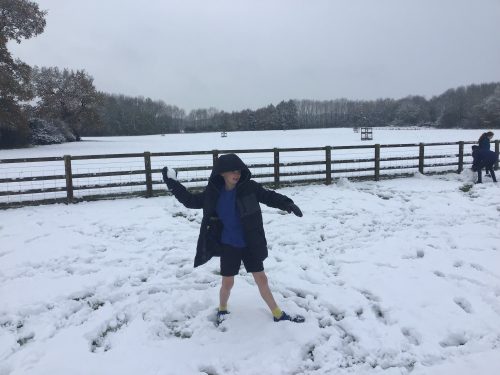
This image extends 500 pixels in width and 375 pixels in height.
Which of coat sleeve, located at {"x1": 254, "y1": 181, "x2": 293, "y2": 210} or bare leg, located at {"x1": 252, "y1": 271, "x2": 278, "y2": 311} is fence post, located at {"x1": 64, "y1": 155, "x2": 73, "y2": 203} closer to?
coat sleeve, located at {"x1": 254, "y1": 181, "x2": 293, "y2": 210}

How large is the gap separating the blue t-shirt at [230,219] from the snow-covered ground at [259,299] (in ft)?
3.32

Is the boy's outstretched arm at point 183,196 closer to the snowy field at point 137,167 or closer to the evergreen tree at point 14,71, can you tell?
the snowy field at point 137,167

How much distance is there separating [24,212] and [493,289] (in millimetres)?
9491

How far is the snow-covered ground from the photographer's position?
3.64 meters

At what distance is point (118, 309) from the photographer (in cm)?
455

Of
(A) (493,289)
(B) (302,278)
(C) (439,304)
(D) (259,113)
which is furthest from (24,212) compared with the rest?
(D) (259,113)

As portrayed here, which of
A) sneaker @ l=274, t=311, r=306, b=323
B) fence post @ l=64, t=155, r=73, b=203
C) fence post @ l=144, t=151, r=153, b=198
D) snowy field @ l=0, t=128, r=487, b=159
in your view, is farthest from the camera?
snowy field @ l=0, t=128, r=487, b=159

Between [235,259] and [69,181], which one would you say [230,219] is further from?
[69,181]

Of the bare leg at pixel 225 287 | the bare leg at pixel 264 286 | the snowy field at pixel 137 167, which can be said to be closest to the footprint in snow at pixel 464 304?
the bare leg at pixel 264 286

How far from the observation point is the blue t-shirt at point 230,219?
3.95m

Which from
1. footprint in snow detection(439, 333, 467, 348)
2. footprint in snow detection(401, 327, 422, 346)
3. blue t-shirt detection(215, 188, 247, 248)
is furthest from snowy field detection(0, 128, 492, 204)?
footprint in snow detection(439, 333, 467, 348)

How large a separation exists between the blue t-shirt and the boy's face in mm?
90

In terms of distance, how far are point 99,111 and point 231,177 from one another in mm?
52076

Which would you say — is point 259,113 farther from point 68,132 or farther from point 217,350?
point 217,350
